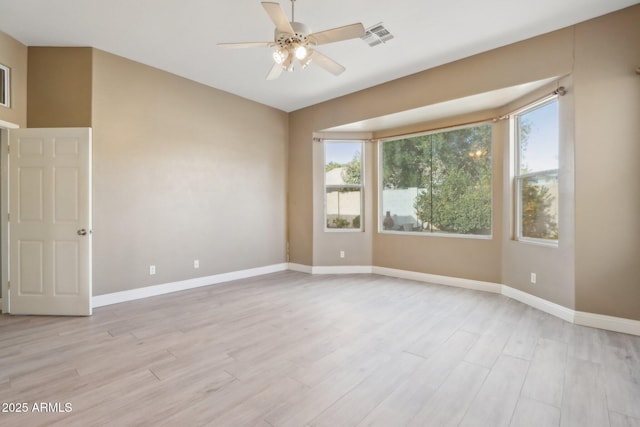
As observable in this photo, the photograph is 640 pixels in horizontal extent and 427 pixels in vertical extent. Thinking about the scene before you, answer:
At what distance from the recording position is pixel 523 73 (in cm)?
353

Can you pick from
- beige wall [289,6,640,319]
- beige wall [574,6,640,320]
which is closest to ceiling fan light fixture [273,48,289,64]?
beige wall [289,6,640,319]

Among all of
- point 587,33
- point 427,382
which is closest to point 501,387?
point 427,382

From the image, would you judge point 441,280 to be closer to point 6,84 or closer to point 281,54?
point 281,54

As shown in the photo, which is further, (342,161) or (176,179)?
(342,161)

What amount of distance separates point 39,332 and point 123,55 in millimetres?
3432

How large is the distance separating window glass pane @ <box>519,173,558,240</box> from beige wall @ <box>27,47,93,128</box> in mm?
5746

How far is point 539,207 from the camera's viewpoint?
3.83 meters

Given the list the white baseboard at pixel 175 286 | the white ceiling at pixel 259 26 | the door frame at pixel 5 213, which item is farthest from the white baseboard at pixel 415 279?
the white ceiling at pixel 259 26

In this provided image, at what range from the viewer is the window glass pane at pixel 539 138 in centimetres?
360

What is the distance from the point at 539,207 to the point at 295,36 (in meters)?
3.60

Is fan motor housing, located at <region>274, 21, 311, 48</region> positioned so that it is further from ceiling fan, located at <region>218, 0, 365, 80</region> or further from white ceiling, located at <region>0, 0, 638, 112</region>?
white ceiling, located at <region>0, 0, 638, 112</region>

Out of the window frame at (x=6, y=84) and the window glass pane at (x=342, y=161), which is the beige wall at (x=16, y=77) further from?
the window glass pane at (x=342, y=161)

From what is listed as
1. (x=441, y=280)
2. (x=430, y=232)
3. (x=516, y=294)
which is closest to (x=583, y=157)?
(x=516, y=294)

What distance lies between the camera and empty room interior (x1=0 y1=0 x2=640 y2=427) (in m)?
2.10
